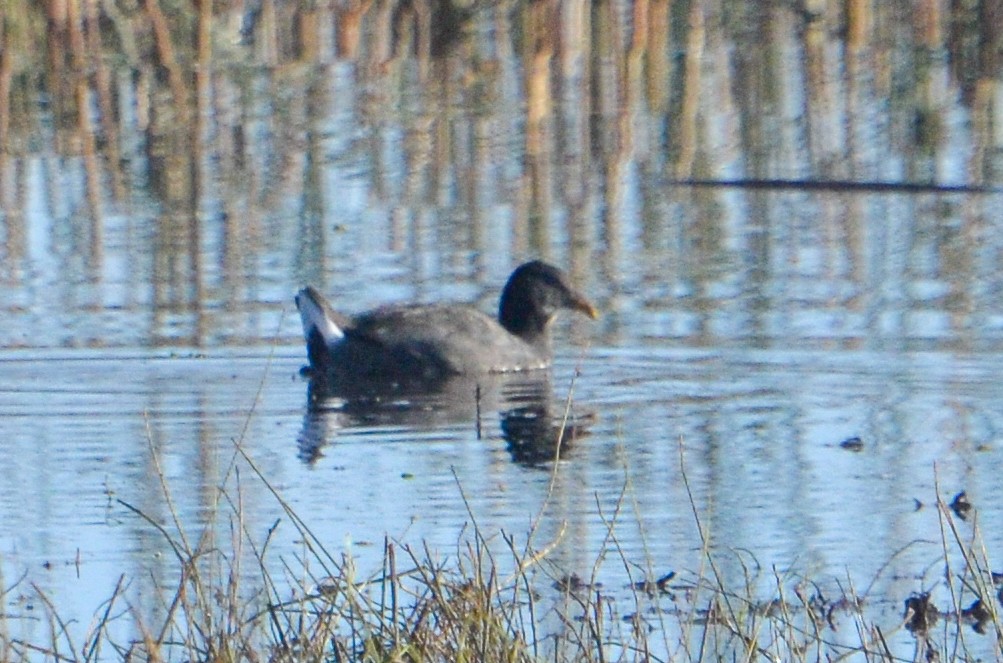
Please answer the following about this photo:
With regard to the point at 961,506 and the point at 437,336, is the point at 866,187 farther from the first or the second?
the point at 437,336

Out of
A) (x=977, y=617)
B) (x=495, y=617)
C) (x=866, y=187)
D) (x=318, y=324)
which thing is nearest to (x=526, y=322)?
(x=318, y=324)

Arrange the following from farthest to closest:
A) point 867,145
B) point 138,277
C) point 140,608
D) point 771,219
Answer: point 867,145 → point 771,219 → point 138,277 → point 140,608

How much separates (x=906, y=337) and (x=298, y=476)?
2820 millimetres

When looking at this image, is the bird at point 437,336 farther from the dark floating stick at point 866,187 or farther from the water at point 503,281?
the dark floating stick at point 866,187

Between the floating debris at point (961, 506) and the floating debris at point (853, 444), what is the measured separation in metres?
0.93

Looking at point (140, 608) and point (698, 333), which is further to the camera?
point (698, 333)

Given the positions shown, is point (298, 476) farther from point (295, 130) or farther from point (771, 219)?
point (295, 130)

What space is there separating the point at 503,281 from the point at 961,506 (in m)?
4.31

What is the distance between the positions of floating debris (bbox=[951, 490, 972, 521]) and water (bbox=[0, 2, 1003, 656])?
0.08 meters

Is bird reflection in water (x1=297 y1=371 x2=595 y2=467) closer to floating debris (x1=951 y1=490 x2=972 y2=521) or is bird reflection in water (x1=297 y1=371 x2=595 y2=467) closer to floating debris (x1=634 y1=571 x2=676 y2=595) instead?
floating debris (x1=951 y1=490 x2=972 y2=521)

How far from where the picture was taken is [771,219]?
35.5 ft

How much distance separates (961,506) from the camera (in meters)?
6.45

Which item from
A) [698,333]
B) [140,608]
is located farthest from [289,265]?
[140,608]

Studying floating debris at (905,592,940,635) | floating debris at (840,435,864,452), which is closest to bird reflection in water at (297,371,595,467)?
floating debris at (840,435,864,452)
